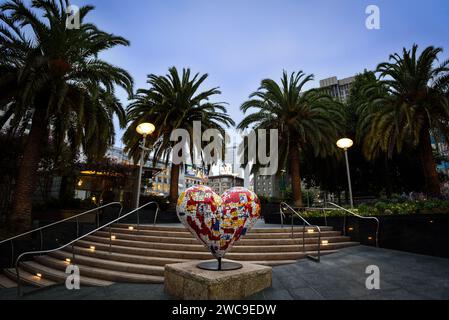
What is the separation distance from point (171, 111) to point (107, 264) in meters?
10.9

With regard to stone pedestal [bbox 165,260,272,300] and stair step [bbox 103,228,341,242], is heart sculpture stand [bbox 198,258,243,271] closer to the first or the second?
stone pedestal [bbox 165,260,272,300]

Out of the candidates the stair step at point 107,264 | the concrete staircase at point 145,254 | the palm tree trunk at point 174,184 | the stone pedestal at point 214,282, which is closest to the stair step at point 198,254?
the concrete staircase at point 145,254

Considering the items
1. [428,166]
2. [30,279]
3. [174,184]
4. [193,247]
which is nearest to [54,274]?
[30,279]

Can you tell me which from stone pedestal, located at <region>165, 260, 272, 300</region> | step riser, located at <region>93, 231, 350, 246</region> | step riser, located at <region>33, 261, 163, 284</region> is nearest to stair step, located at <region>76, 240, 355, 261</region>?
step riser, located at <region>93, 231, 350, 246</region>

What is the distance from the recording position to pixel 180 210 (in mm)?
4766

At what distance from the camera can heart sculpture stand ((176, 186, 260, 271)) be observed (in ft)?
15.1

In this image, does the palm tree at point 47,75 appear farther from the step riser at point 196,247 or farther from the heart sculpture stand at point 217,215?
the heart sculpture stand at point 217,215

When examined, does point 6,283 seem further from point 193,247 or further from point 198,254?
point 198,254

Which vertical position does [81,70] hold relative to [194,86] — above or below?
below

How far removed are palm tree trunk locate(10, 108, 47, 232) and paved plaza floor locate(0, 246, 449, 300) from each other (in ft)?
13.3

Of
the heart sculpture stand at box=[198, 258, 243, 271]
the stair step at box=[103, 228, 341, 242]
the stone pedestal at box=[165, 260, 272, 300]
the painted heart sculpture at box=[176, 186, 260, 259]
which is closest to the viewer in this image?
the stone pedestal at box=[165, 260, 272, 300]

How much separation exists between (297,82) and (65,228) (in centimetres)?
1579
